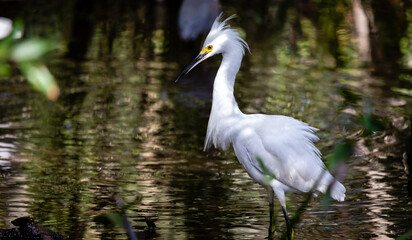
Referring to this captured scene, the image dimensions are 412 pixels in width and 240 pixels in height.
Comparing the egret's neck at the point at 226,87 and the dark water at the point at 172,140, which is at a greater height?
the egret's neck at the point at 226,87

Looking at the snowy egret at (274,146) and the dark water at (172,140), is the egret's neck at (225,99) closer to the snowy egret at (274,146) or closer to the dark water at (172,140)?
the snowy egret at (274,146)

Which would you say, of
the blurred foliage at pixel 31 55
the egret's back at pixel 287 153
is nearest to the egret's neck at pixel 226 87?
the egret's back at pixel 287 153

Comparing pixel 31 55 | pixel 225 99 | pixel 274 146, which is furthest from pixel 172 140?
pixel 31 55

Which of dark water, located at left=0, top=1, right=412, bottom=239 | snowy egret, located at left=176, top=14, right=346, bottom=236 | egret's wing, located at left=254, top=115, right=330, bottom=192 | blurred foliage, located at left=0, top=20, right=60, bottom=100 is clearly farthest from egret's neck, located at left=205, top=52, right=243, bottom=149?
blurred foliage, located at left=0, top=20, right=60, bottom=100

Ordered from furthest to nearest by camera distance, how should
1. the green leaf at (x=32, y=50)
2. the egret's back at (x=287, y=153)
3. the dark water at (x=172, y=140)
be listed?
the dark water at (x=172, y=140), the egret's back at (x=287, y=153), the green leaf at (x=32, y=50)

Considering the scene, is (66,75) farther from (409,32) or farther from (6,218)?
(409,32)

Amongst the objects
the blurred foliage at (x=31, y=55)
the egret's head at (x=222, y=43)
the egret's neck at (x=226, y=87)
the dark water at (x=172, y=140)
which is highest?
the egret's head at (x=222, y=43)

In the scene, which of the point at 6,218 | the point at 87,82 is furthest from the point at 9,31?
the point at 87,82

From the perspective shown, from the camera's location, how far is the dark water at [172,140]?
16.9ft

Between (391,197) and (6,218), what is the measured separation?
309 cm

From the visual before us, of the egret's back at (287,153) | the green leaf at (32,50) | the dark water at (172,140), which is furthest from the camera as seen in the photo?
the dark water at (172,140)

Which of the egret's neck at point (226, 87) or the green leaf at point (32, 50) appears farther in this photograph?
the egret's neck at point (226, 87)

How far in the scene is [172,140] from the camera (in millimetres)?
7559

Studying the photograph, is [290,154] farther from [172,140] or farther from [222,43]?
[172,140]
